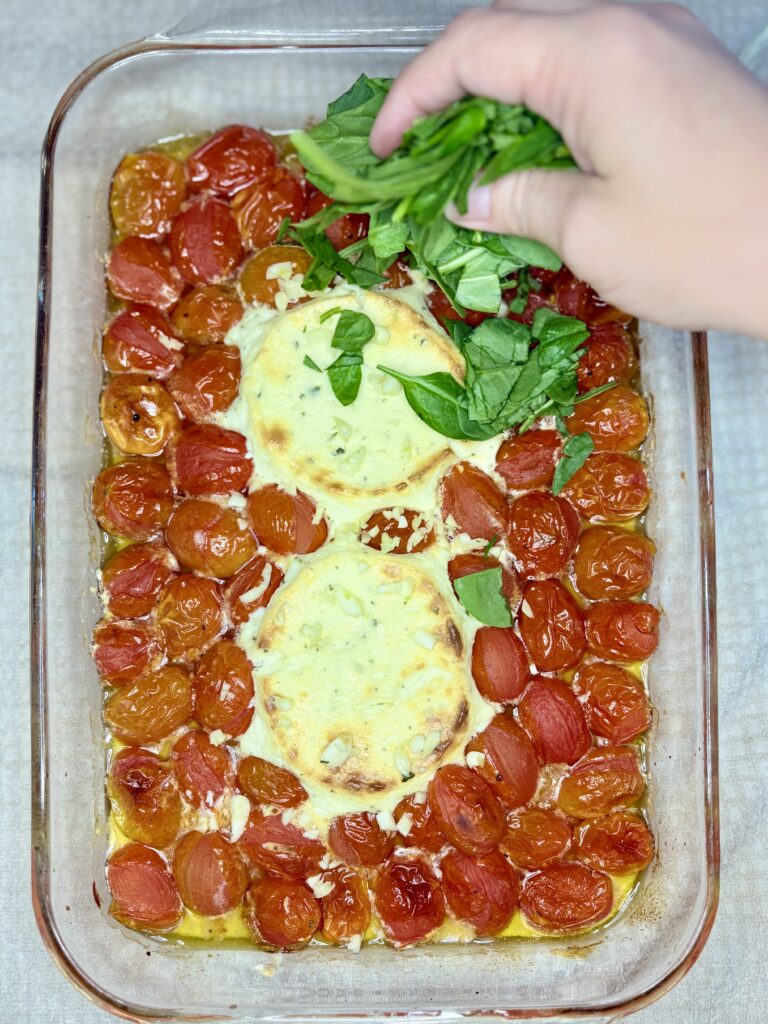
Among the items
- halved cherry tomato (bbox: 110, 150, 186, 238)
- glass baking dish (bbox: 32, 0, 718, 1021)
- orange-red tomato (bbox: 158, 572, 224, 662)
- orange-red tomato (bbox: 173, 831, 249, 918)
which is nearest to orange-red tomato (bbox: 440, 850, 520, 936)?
glass baking dish (bbox: 32, 0, 718, 1021)

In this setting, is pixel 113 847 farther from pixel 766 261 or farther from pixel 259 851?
pixel 766 261

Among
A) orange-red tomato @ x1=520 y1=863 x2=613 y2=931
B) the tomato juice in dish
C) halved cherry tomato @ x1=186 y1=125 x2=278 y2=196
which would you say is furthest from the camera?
halved cherry tomato @ x1=186 y1=125 x2=278 y2=196

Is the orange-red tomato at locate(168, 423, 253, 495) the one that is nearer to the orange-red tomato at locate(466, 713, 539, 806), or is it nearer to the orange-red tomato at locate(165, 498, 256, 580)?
the orange-red tomato at locate(165, 498, 256, 580)

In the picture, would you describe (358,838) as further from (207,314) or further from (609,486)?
(207,314)

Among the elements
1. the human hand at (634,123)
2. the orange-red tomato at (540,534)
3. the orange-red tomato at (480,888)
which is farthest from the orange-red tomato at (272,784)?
the human hand at (634,123)

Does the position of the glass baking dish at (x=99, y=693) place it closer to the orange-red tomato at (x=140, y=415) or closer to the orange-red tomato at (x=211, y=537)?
the orange-red tomato at (x=140, y=415)

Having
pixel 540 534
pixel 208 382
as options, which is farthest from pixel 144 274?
pixel 540 534

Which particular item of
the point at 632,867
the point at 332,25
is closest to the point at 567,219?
the point at 332,25
